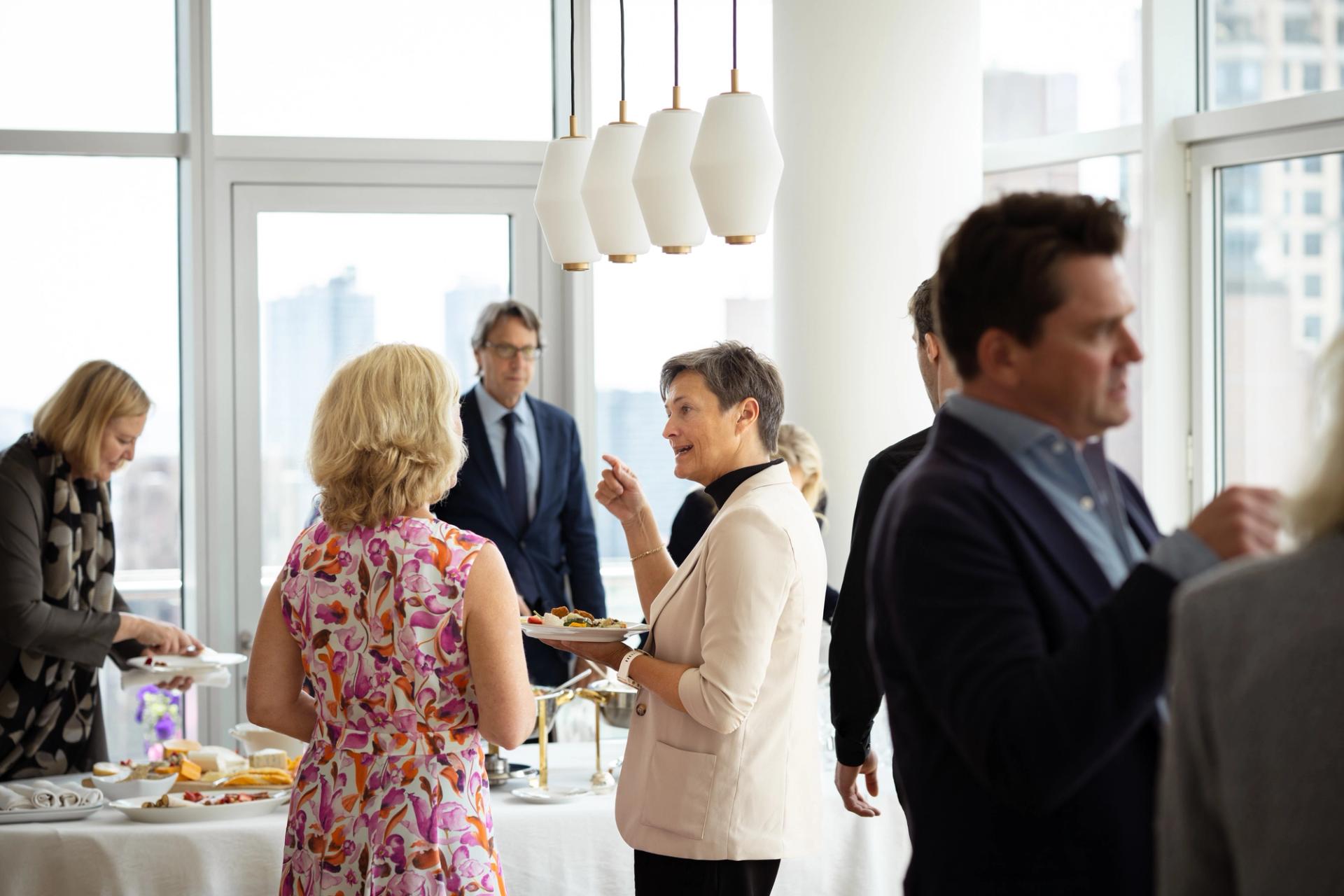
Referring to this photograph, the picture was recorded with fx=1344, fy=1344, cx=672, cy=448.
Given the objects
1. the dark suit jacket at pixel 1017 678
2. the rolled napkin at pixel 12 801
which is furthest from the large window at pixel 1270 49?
the rolled napkin at pixel 12 801

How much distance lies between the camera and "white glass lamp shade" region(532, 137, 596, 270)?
2.77 metres

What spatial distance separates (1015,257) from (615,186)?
151 centimetres

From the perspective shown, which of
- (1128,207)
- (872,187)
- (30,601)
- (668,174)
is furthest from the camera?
(1128,207)

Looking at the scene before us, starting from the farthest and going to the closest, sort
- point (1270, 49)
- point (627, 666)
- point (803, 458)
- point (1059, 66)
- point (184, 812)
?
point (1059, 66)
point (1270, 49)
point (803, 458)
point (184, 812)
point (627, 666)

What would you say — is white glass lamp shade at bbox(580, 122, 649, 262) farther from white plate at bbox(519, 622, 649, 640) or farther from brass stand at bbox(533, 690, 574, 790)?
brass stand at bbox(533, 690, 574, 790)

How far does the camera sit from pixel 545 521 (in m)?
4.18

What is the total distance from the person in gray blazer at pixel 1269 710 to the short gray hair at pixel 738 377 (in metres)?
1.46

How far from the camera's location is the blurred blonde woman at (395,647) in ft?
6.84

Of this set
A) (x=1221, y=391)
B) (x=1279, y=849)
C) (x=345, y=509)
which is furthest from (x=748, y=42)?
(x=1279, y=849)

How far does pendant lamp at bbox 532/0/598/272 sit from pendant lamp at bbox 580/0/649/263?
8cm

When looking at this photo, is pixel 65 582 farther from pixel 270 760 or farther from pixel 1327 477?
pixel 1327 477

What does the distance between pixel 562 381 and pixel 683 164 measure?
2.54 m

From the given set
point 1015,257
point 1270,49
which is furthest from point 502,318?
point 1015,257

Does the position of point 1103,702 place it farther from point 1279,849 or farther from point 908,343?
point 908,343
